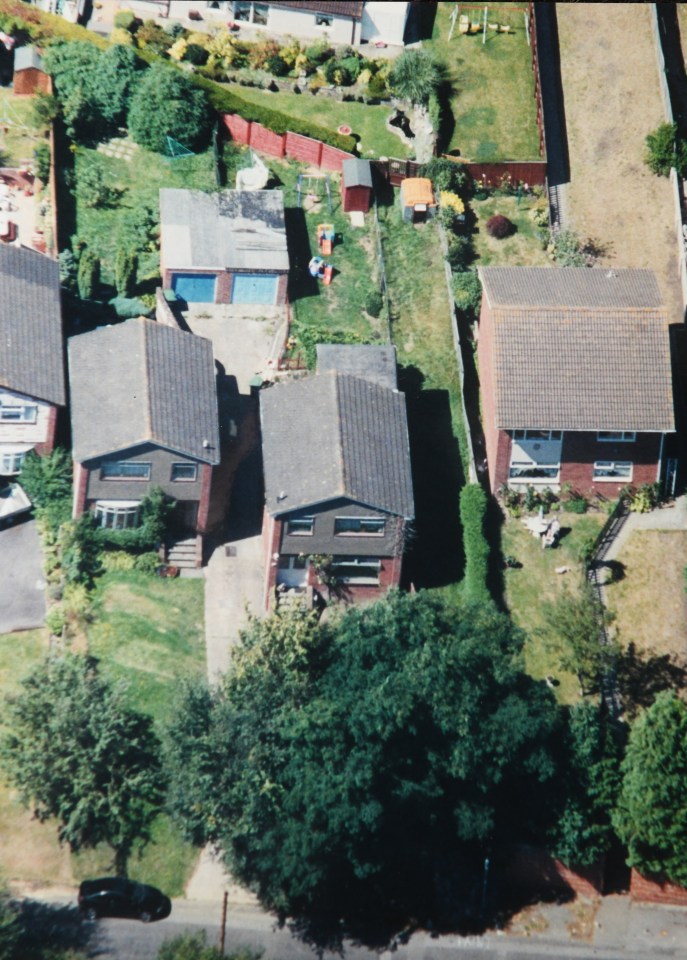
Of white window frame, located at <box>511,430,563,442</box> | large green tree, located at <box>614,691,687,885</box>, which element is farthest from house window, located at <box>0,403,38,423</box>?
large green tree, located at <box>614,691,687,885</box>

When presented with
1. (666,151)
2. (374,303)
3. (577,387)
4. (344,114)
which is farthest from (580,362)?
(344,114)

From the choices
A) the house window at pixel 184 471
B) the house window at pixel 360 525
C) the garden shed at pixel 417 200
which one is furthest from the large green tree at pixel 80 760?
the garden shed at pixel 417 200

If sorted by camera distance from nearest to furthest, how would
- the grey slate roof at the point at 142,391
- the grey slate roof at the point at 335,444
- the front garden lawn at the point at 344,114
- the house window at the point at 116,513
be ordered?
the grey slate roof at the point at 335,444 < the grey slate roof at the point at 142,391 < the house window at the point at 116,513 < the front garden lawn at the point at 344,114

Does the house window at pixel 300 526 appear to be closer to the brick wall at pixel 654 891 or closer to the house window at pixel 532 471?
the house window at pixel 532 471

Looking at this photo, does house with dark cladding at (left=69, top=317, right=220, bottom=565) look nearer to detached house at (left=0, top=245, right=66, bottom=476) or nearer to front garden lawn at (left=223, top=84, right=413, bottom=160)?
detached house at (left=0, top=245, right=66, bottom=476)

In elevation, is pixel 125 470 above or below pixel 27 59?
below

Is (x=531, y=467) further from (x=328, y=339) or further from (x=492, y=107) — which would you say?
(x=492, y=107)

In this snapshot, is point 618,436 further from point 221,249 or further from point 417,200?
point 221,249
